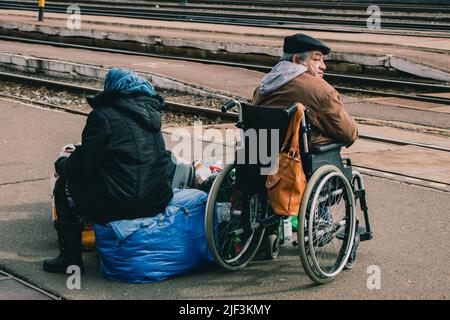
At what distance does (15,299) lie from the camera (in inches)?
196

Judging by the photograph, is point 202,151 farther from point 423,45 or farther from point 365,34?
point 365,34

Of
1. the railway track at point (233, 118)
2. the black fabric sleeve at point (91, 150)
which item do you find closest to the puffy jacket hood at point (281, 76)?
the black fabric sleeve at point (91, 150)

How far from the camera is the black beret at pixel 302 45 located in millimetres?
5504

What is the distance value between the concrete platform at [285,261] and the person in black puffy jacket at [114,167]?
37cm

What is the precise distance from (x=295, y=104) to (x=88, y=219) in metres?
1.45

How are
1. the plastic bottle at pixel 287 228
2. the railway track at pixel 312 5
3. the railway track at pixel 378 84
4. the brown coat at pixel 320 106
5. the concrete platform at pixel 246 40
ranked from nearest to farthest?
the brown coat at pixel 320 106, the plastic bottle at pixel 287 228, the railway track at pixel 378 84, the concrete platform at pixel 246 40, the railway track at pixel 312 5

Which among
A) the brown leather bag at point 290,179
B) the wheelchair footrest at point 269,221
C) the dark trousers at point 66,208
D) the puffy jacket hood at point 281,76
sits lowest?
the wheelchair footrest at point 269,221

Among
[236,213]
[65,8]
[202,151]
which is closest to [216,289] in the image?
[236,213]

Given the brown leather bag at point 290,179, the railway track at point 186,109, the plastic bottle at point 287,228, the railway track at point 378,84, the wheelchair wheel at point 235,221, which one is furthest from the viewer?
the railway track at point 378,84

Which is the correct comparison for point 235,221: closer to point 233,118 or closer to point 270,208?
point 270,208

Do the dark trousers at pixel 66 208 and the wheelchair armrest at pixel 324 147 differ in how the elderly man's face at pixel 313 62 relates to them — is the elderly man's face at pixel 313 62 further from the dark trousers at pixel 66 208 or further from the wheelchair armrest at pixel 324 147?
the dark trousers at pixel 66 208

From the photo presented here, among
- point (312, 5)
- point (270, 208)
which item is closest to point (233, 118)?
point (270, 208)

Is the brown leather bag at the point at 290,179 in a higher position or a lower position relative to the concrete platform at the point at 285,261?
higher

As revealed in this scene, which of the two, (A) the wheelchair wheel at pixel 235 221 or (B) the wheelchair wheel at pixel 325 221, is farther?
(A) the wheelchair wheel at pixel 235 221
